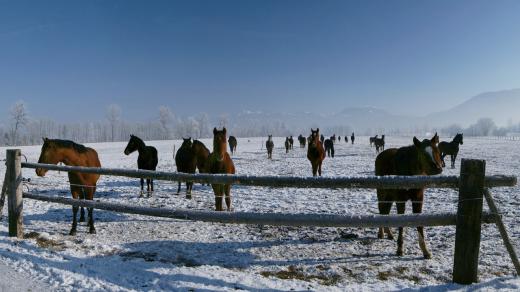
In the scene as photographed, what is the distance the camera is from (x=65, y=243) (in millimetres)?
5672

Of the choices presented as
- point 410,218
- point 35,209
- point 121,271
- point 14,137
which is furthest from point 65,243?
point 14,137

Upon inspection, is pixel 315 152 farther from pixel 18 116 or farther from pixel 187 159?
pixel 18 116

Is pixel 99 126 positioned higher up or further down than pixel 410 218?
higher up

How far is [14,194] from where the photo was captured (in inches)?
232

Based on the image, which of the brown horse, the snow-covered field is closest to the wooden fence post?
the snow-covered field

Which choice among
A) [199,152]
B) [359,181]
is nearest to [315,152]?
[199,152]

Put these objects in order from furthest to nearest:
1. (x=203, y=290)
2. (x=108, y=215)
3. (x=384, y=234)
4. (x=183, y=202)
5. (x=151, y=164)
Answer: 1. (x=151, y=164)
2. (x=183, y=202)
3. (x=108, y=215)
4. (x=384, y=234)
5. (x=203, y=290)

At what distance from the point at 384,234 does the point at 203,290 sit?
4.34 meters

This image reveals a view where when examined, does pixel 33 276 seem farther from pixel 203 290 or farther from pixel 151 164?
pixel 151 164

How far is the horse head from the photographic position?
5.69 m

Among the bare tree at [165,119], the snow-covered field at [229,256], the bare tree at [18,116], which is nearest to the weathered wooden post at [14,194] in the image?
the snow-covered field at [229,256]

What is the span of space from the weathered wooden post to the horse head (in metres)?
6.76

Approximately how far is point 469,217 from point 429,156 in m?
2.19

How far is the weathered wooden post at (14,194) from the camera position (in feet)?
19.1
